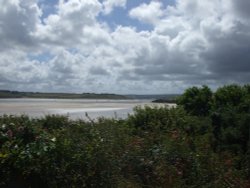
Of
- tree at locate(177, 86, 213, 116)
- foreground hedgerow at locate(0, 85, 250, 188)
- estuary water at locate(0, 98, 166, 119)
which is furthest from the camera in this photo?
estuary water at locate(0, 98, 166, 119)

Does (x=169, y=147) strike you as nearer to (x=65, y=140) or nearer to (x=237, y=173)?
(x=237, y=173)

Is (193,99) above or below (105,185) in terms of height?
above

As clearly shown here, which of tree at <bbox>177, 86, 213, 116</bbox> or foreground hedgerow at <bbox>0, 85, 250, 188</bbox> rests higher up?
tree at <bbox>177, 86, 213, 116</bbox>

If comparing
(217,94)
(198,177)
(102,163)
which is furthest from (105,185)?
(217,94)

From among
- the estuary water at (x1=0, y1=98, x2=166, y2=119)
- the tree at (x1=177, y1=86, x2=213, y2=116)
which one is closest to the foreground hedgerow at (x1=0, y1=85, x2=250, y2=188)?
the estuary water at (x1=0, y1=98, x2=166, y2=119)

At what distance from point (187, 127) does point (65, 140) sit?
254 inches

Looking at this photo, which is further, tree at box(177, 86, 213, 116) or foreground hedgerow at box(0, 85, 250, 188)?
tree at box(177, 86, 213, 116)

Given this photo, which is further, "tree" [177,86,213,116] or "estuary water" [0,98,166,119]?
"estuary water" [0,98,166,119]

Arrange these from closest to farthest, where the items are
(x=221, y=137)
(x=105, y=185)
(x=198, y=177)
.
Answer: (x=105, y=185) < (x=198, y=177) < (x=221, y=137)

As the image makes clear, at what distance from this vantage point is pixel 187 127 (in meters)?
13.5

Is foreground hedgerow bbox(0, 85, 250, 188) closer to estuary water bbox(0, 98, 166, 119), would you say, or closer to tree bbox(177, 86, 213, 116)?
estuary water bbox(0, 98, 166, 119)

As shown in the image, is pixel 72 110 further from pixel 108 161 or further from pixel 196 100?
pixel 108 161

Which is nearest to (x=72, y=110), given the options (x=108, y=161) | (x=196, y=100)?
(x=196, y=100)

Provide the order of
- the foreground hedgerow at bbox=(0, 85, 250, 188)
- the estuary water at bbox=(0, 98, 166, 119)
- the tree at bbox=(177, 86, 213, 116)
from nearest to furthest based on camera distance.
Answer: the foreground hedgerow at bbox=(0, 85, 250, 188)
the tree at bbox=(177, 86, 213, 116)
the estuary water at bbox=(0, 98, 166, 119)
